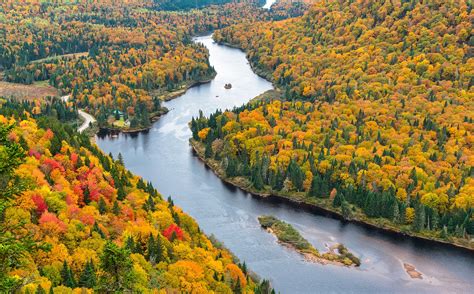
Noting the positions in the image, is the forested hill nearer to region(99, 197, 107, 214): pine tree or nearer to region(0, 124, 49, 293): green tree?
region(99, 197, 107, 214): pine tree

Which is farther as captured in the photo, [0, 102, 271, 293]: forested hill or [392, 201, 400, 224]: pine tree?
[392, 201, 400, 224]: pine tree

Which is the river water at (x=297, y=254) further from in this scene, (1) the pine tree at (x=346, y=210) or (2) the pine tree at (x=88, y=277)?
(2) the pine tree at (x=88, y=277)

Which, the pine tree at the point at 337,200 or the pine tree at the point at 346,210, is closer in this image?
the pine tree at the point at 346,210

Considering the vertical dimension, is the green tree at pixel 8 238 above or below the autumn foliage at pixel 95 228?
above

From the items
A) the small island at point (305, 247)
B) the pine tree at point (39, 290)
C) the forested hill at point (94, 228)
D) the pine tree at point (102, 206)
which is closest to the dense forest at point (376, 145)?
the small island at point (305, 247)

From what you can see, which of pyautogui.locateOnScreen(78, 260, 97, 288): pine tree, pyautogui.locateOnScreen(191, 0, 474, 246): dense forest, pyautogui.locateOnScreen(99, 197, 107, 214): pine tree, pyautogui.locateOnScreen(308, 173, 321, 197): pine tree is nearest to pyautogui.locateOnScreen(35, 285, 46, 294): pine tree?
pyautogui.locateOnScreen(78, 260, 97, 288): pine tree

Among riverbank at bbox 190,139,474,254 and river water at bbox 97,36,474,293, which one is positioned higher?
riverbank at bbox 190,139,474,254

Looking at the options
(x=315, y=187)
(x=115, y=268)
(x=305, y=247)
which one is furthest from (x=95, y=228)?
(x=315, y=187)
